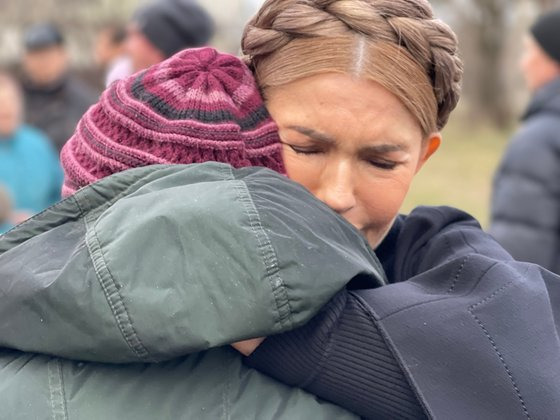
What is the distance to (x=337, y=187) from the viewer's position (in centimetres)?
175

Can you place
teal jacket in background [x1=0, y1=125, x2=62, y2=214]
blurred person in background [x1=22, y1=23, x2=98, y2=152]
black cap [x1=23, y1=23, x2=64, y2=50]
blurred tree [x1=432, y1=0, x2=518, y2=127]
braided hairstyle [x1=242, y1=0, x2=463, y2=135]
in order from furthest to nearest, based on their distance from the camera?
blurred tree [x1=432, y1=0, x2=518, y2=127] → black cap [x1=23, y1=23, x2=64, y2=50] → blurred person in background [x1=22, y1=23, x2=98, y2=152] → teal jacket in background [x1=0, y1=125, x2=62, y2=214] → braided hairstyle [x1=242, y1=0, x2=463, y2=135]

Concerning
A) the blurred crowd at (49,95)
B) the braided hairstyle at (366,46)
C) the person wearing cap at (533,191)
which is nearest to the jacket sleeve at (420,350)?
the braided hairstyle at (366,46)

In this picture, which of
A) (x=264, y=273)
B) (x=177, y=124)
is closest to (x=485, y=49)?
(x=177, y=124)

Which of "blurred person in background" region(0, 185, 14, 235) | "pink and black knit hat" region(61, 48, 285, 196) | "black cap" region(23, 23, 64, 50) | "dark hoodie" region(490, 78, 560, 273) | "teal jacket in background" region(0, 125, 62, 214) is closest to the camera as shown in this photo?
"pink and black knit hat" region(61, 48, 285, 196)

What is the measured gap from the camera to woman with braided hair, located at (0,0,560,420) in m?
1.42

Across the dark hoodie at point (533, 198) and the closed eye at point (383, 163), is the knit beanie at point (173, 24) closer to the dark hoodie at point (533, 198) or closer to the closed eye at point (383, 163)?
the dark hoodie at point (533, 198)

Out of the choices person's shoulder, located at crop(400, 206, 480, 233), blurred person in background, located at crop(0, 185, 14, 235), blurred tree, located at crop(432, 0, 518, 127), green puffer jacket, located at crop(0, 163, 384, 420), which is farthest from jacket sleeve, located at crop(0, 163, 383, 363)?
blurred tree, located at crop(432, 0, 518, 127)

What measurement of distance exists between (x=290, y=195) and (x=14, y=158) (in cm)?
519

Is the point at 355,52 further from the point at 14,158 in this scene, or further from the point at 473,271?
the point at 14,158

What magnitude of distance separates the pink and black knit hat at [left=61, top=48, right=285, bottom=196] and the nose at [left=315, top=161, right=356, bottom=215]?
9cm

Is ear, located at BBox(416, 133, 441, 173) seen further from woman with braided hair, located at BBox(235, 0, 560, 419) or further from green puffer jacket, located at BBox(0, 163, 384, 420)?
green puffer jacket, located at BBox(0, 163, 384, 420)

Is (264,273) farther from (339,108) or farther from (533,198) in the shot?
(533,198)

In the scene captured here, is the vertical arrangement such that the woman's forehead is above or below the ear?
above

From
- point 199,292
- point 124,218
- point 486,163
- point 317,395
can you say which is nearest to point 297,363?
point 317,395
